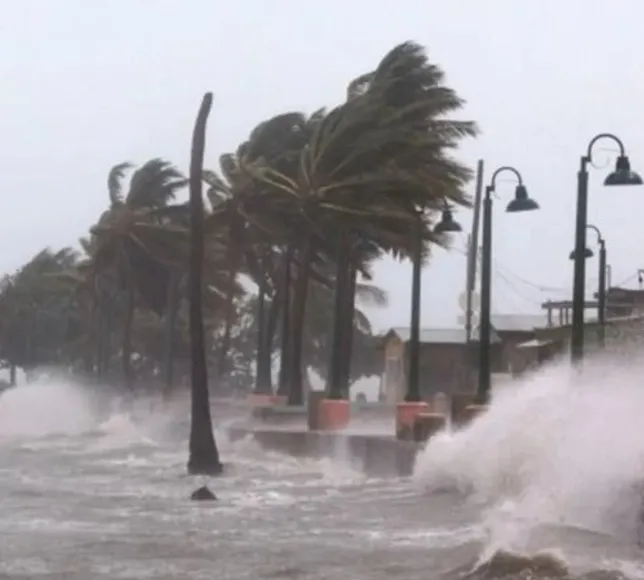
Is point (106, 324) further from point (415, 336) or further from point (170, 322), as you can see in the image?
point (415, 336)

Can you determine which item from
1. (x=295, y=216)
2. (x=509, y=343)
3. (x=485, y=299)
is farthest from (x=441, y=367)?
(x=485, y=299)

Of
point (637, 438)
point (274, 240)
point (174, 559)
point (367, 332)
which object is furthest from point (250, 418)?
point (367, 332)

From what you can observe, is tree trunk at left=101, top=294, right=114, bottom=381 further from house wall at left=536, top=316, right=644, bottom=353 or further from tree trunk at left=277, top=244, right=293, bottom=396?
house wall at left=536, top=316, right=644, bottom=353

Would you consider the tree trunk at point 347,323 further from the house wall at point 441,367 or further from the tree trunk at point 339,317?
the house wall at point 441,367

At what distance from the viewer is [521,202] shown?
2259 cm

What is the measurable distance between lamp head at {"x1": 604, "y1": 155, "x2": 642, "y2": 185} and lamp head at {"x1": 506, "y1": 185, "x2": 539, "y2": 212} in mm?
2234

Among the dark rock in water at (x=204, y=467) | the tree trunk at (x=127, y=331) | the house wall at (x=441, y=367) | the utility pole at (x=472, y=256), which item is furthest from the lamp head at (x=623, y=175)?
the tree trunk at (x=127, y=331)

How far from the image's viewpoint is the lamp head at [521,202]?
22562 millimetres

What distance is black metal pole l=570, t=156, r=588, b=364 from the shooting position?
68.1 feet

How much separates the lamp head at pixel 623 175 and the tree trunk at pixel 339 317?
Result: 17088 mm

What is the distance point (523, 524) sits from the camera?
14.9m

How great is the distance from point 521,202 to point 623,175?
103 inches

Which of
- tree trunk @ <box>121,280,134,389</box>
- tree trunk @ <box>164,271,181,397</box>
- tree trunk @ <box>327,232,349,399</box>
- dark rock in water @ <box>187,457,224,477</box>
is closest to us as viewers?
dark rock in water @ <box>187,457,224,477</box>

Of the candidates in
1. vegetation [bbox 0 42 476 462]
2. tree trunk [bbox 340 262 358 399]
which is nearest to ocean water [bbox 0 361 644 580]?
vegetation [bbox 0 42 476 462]
